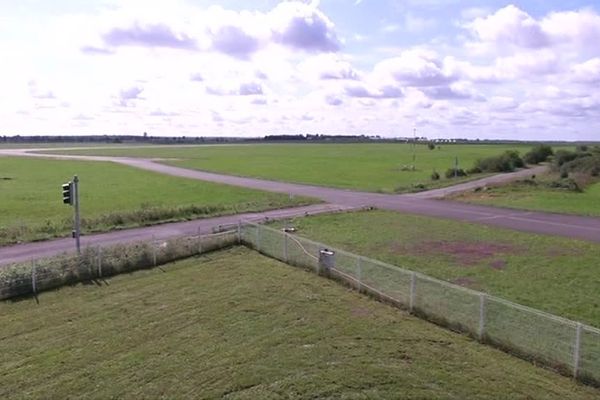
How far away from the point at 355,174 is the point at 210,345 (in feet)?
220

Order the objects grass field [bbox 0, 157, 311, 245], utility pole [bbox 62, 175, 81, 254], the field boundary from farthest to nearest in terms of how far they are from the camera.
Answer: grass field [bbox 0, 157, 311, 245] < utility pole [bbox 62, 175, 81, 254] < the field boundary

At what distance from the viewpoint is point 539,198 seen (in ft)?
160

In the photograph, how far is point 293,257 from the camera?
24203mm

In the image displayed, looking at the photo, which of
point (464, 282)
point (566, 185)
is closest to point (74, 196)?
point (464, 282)

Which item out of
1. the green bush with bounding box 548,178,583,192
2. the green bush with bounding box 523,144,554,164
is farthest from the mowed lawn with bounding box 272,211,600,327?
the green bush with bounding box 523,144,554,164

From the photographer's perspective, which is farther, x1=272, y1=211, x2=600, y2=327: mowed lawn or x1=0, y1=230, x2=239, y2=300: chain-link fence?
x1=0, y1=230, x2=239, y2=300: chain-link fence

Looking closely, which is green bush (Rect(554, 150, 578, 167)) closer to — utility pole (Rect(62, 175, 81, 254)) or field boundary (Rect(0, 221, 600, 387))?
field boundary (Rect(0, 221, 600, 387))

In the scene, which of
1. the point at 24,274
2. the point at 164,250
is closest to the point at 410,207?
the point at 164,250

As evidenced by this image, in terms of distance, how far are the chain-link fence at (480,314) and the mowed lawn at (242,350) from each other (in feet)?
1.64

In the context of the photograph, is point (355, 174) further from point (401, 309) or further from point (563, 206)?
point (401, 309)

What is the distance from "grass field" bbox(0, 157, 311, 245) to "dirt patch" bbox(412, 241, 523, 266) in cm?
1625

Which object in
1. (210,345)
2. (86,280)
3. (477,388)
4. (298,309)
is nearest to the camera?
(477,388)

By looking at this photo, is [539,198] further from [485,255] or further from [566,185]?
[485,255]

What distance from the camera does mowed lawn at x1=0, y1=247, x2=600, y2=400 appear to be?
12078 millimetres
